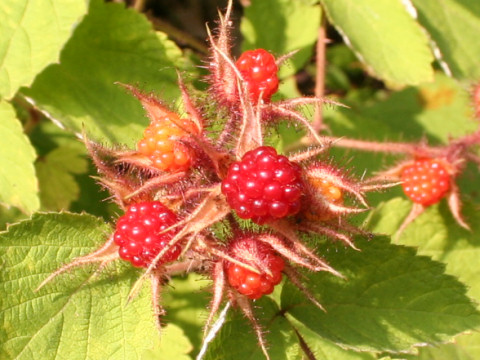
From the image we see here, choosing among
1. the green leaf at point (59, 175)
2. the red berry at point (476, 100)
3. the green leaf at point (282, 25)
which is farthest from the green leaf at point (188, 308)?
the red berry at point (476, 100)

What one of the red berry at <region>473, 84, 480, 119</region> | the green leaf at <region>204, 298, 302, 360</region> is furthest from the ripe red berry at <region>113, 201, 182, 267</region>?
the red berry at <region>473, 84, 480, 119</region>

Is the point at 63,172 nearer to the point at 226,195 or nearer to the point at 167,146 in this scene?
the point at 167,146

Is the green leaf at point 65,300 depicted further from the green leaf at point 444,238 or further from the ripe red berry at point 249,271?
the green leaf at point 444,238

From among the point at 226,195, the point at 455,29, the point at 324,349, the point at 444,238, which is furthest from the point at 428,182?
the point at 226,195

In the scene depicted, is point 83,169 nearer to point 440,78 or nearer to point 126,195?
point 126,195

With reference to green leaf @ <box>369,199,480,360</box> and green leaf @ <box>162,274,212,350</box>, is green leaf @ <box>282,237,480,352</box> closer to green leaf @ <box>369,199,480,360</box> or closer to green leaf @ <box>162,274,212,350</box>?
green leaf @ <box>369,199,480,360</box>
